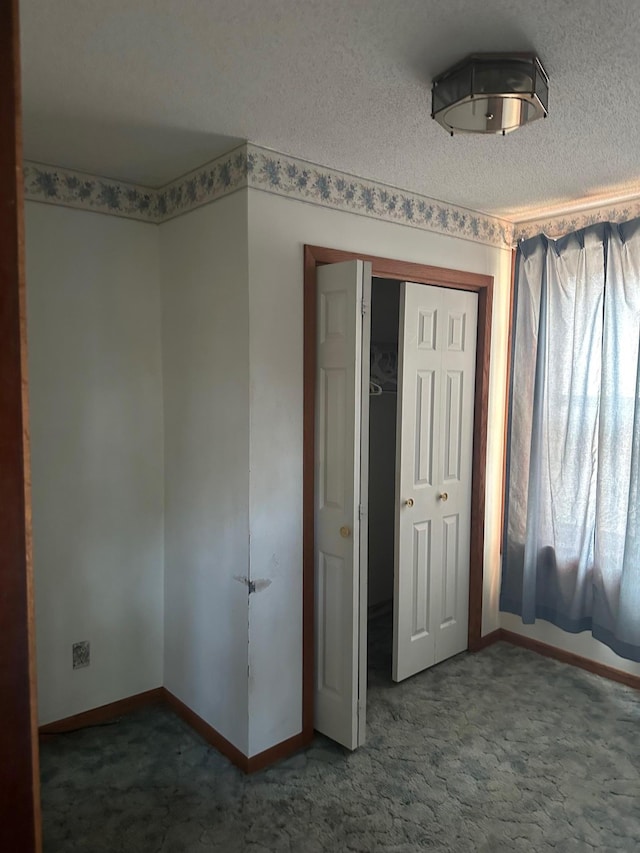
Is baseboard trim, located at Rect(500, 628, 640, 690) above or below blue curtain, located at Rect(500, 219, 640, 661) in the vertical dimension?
below

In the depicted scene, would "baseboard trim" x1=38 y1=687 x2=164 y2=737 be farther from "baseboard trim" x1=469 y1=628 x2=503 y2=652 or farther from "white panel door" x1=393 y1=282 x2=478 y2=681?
"baseboard trim" x1=469 y1=628 x2=503 y2=652

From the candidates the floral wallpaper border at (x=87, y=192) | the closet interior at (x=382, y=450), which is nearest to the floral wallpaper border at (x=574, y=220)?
the closet interior at (x=382, y=450)

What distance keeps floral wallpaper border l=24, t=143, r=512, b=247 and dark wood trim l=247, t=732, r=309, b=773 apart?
2.27 metres

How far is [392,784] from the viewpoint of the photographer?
2.38 m

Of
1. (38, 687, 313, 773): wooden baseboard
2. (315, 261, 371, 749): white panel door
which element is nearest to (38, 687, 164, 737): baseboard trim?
(38, 687, 313, 773): wooden baseboard

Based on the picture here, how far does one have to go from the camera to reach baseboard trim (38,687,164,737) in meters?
2.74

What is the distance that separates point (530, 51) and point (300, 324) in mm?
1251

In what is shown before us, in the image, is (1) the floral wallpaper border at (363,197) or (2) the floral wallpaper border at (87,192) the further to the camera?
(2) the floral wallpaper border at (87,192)

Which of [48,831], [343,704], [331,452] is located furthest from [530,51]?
[48,831]

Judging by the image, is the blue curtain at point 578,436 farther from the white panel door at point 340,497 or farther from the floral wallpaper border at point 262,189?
the white panel door at point 340,497

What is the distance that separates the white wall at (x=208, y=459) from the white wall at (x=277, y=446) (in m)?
0.04

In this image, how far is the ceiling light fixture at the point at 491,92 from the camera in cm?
162

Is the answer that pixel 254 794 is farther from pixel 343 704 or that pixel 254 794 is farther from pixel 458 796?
pixel 458 796

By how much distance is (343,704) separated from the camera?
8.34 ft
